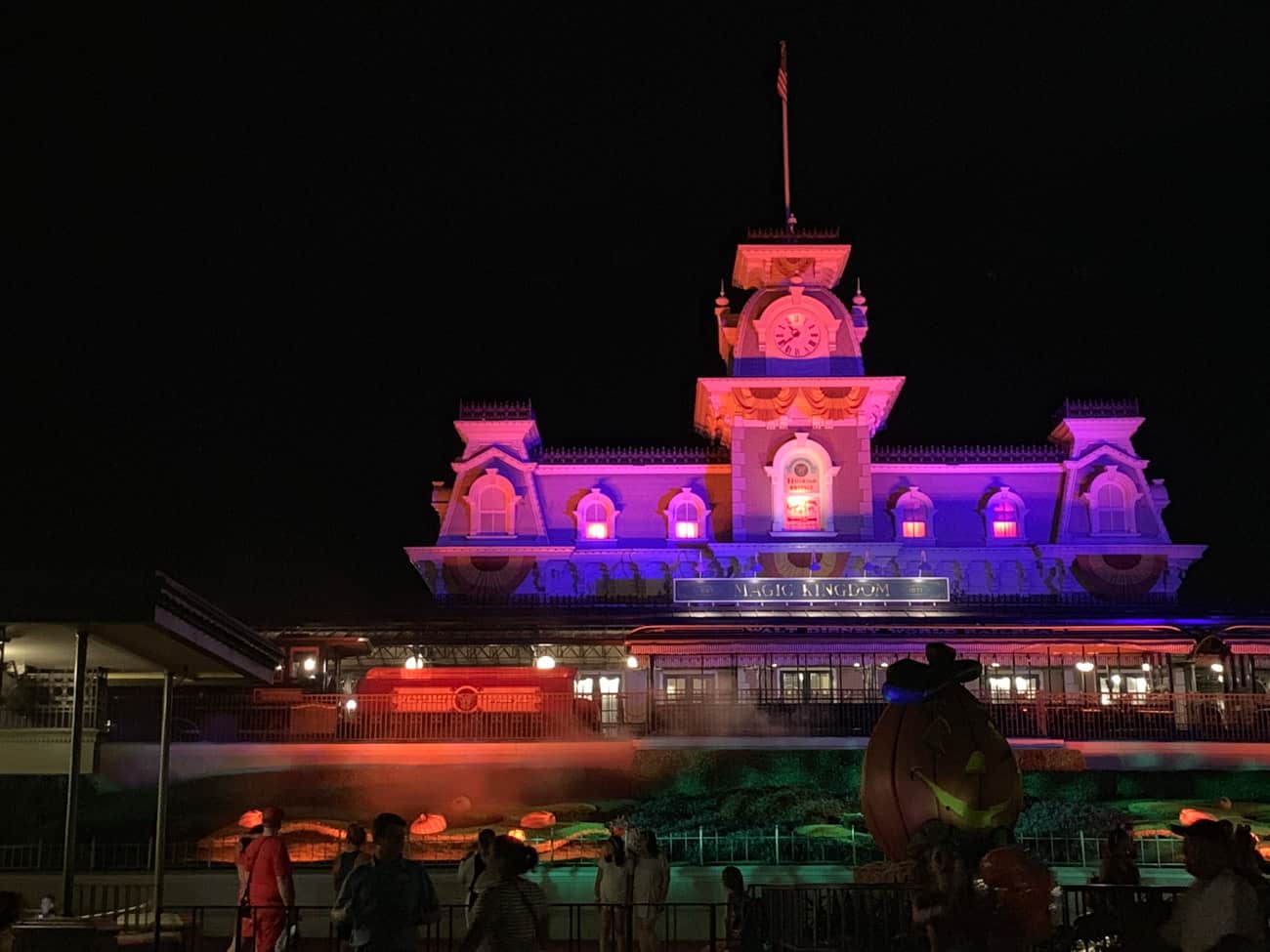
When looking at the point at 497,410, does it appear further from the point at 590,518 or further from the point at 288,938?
the point at 288,938

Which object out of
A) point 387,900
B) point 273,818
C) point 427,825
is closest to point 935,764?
point 387,900

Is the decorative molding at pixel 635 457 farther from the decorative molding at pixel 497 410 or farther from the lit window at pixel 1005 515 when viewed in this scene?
the lit window at pixel 1005 515

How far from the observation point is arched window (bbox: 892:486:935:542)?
158 feet

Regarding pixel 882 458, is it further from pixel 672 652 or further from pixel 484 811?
pixel 484 811

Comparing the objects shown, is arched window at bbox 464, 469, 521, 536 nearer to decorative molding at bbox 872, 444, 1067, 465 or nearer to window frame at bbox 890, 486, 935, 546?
decorative molding at bbox 872, 444, 1067, 465

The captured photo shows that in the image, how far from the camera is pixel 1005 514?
4878 cm

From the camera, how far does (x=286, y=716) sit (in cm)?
3384

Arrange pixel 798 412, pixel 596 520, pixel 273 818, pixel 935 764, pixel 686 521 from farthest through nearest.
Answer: pixel 596 520
pixel 686 521
pixel 798 412
pixel 273 818
pixel 935 764

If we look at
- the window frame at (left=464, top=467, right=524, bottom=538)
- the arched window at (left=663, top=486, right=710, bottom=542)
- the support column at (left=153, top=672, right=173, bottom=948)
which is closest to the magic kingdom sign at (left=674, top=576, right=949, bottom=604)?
the arched window at (left=663, top=486, right=710, bottom=542)

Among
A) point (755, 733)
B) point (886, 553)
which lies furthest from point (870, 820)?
point (886, 553)

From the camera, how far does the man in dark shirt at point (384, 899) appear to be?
1065 cm

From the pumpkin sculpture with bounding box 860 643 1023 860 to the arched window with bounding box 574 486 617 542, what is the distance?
33570mm

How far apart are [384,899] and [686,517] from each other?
1499 inches

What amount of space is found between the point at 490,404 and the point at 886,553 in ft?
45.5
